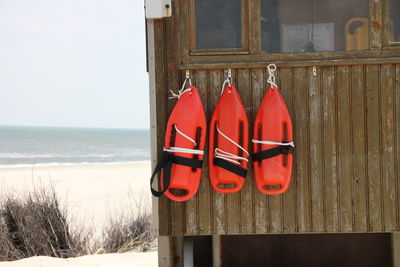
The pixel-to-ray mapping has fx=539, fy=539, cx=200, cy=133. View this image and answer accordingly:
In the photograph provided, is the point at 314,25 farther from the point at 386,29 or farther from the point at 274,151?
the point at 274,151

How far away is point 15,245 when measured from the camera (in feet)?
23.5

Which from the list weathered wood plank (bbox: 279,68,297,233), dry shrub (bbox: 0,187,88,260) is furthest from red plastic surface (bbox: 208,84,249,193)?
dry shrub (bbox: 0,187,88,260)

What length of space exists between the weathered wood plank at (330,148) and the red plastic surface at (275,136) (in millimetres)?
334

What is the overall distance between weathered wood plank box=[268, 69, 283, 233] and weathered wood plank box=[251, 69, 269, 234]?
Result: 1.4 inches

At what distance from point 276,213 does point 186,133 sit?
87 cm

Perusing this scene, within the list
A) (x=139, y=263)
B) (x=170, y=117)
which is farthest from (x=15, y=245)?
(x=170, y=117)

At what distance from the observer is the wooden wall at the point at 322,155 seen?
12.3 feet

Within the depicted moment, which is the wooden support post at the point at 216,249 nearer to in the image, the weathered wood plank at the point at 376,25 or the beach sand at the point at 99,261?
the weathered wood plank at the point at 376,25

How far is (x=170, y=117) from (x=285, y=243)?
6.18 ft

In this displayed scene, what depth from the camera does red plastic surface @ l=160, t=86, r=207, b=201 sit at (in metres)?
3.56

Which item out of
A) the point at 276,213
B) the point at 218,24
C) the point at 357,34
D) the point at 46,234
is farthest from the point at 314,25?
the point at 46,234

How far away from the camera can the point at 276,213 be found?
12.4 ft

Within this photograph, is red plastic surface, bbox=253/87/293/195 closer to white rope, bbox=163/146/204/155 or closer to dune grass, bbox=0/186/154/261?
white rope, bbox=163/146/204/155

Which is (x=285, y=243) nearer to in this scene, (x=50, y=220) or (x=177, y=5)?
(x=177, y=5)
